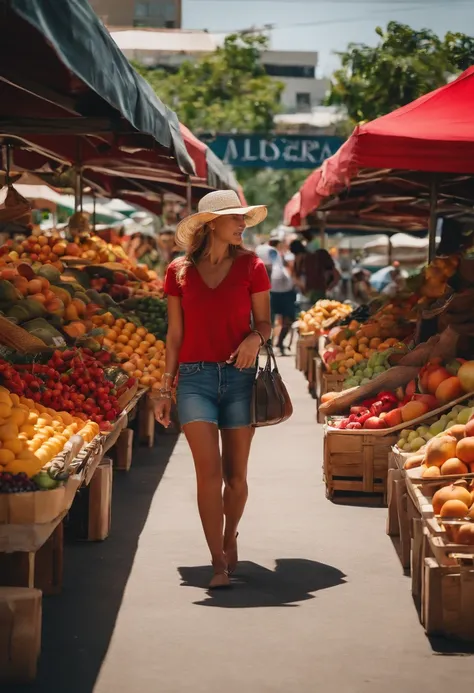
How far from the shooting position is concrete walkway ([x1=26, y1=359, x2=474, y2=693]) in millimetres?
4945

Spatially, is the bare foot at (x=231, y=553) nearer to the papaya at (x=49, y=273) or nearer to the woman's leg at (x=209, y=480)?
the woman's leg at (x=209, y=480)

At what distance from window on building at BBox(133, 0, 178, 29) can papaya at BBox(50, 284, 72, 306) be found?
5706 centimetres

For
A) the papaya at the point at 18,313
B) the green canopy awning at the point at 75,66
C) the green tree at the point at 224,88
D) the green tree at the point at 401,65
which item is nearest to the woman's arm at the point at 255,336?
the green canopy awning at the point at 75,66

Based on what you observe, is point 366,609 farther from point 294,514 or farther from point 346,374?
point 346,374

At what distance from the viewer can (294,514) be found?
8516 millimetres

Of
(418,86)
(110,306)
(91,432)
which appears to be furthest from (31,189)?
(91,432)

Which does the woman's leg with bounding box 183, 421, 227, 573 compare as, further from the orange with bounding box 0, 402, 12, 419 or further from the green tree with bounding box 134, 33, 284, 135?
the green tree with bounding box 134, 33, 284, 135

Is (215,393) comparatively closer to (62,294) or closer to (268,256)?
(62,294)

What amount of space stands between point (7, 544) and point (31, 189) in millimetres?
22013

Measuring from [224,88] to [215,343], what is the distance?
127 ft

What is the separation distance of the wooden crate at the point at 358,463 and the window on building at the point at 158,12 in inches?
2369

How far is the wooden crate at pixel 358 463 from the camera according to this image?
8781mm

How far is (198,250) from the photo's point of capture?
659 centimetres

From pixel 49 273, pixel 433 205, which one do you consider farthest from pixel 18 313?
pixel 433 205
